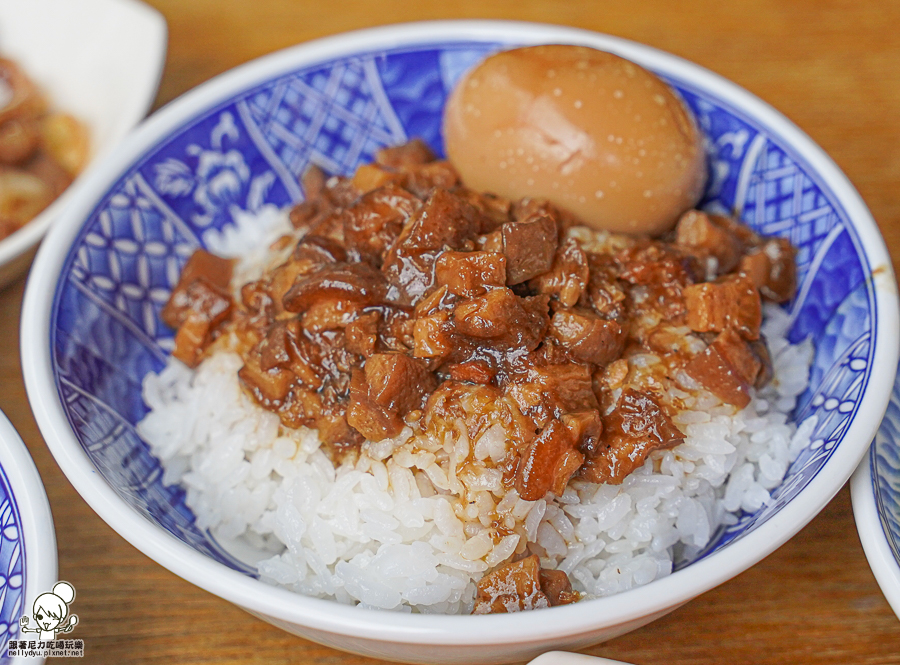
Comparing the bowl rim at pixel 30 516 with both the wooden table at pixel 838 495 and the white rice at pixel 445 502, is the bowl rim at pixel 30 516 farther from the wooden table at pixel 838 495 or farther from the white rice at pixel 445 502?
the white rice at pixel 445 502

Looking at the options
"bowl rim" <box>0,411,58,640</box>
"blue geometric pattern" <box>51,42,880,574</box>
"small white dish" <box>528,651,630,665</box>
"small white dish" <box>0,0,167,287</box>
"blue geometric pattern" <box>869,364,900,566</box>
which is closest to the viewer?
"small white dish" <box>528,651,630,665</box>

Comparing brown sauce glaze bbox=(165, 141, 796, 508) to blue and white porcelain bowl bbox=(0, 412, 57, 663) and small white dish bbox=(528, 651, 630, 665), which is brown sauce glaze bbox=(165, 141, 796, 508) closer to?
small white dish bbox=(528, 651, 630, 665)

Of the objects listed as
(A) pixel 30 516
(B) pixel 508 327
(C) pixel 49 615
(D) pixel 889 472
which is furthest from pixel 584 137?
(C) pixel 49 615

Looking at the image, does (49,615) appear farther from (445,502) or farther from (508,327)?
(508,327)

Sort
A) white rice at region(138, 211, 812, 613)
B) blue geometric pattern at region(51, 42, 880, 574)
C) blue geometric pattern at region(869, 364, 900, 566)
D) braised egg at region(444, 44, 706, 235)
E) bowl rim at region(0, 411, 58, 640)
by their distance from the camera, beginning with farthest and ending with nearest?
braised egg at region(444, 44, 706, 235), blue geometric pattern at region(51, 42, 880, 574), white rice at region(138, 211, 812, 613), blue geometric pattern at region(869, 364, 900, 566), bowl rim at region(0, 411, 58, 640)

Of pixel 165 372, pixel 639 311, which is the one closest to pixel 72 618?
pixel 165 372

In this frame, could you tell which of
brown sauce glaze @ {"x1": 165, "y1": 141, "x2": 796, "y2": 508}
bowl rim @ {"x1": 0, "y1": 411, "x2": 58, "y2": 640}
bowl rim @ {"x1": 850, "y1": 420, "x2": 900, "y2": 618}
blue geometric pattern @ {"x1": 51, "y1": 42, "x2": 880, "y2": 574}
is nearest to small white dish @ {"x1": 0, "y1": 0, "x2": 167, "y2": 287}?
blue geometric pattern @ {"x1": 51, "y1": 42, "x2": 880, "y2": 574}
